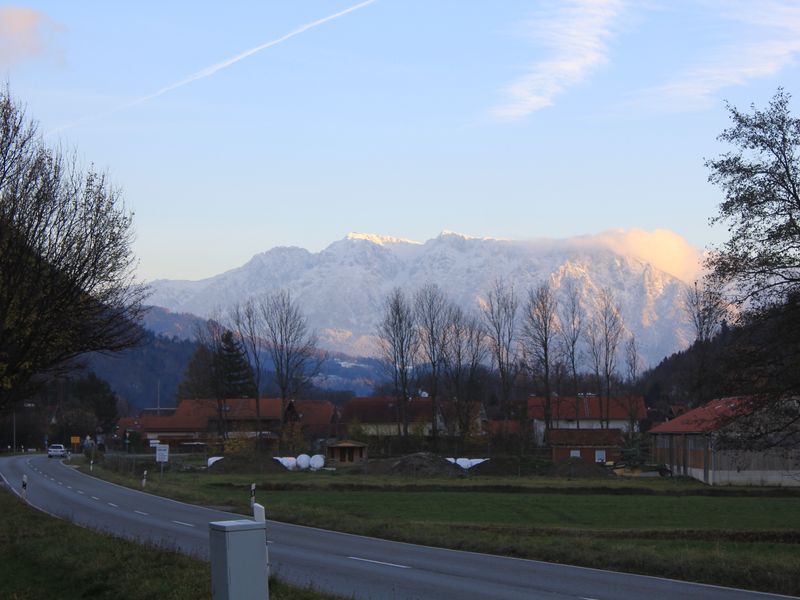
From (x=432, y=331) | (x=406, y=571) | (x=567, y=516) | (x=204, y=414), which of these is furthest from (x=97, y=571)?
(x=204, y=414)

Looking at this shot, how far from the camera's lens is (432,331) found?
372 feet

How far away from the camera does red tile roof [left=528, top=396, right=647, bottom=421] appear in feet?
386

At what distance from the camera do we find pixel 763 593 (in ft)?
51.1

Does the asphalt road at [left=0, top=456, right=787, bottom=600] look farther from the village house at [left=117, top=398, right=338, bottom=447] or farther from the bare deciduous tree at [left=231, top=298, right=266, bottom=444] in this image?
the village house at [left=117, top=398, right=338, bottom=447]

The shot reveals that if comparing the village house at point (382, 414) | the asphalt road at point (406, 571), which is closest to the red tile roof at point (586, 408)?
the village house at point (382, 414)

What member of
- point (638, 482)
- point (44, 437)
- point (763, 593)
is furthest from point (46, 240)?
point (44, 437)

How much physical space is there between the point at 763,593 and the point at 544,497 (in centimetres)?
3717

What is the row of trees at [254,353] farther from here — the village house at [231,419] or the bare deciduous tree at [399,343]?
the bare deciduous tree at [399,343]

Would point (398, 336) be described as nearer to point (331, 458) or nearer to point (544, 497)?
point (331, 458)

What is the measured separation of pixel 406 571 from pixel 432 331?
313 feet

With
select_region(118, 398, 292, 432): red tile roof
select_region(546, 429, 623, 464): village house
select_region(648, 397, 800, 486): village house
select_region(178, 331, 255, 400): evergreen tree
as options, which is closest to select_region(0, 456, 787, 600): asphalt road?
select_region(648, 397, 800, 486): village house

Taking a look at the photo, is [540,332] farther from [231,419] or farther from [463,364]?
[231,419]

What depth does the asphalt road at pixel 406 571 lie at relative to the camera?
15227 millimetres

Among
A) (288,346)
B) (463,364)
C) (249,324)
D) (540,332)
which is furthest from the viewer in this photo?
(249,324)
